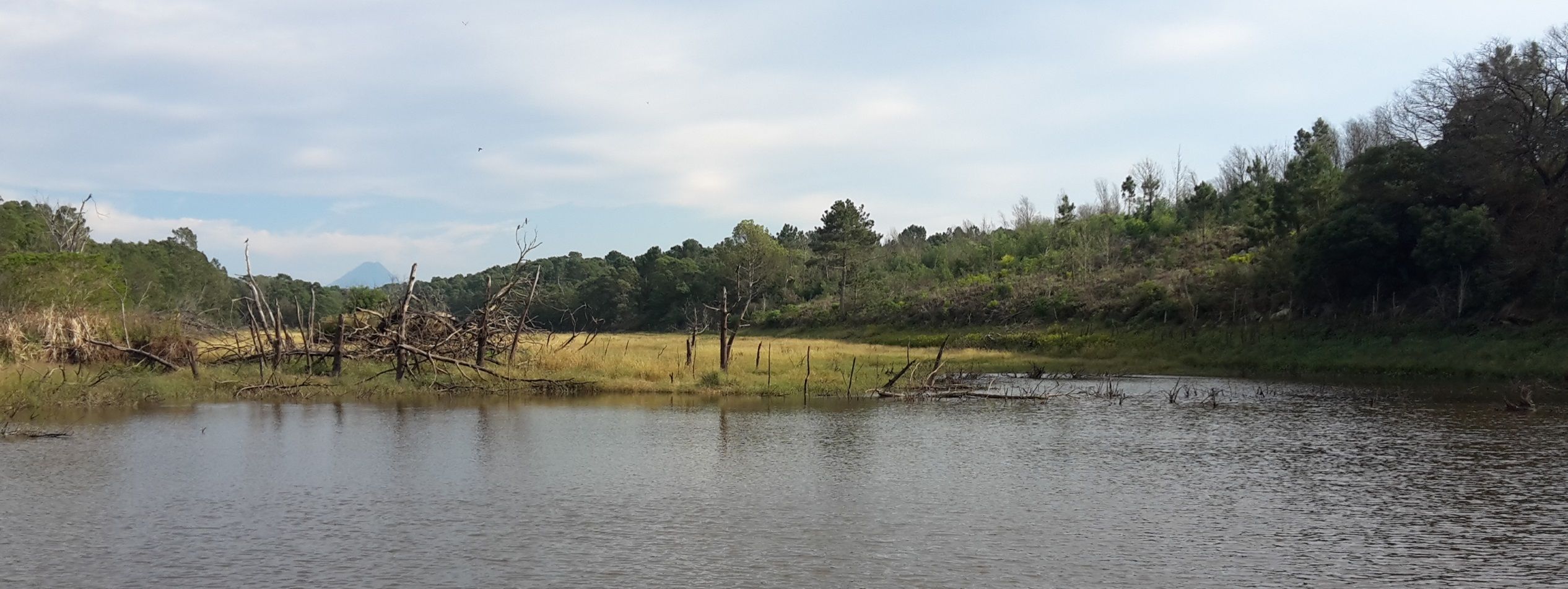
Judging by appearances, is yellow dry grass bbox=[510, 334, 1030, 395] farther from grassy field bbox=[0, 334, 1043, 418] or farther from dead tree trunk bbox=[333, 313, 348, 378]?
dead tree trunk bbox=[333, 313, 348, 378]

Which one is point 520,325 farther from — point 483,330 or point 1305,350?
point 1305,350

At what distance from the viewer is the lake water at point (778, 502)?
11086 millimetres

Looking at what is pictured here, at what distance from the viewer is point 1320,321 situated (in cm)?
4575

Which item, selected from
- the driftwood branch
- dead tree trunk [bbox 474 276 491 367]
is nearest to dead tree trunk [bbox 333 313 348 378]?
dead tree trunk [bbox 474 276 491 367]

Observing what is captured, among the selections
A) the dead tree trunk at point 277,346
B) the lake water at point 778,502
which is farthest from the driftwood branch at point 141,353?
the lake water at point 778,502

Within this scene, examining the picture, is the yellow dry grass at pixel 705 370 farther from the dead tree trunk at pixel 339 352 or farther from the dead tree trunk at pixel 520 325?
the dead tree trunk at pixel 339 352

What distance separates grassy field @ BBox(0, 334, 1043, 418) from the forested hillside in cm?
218

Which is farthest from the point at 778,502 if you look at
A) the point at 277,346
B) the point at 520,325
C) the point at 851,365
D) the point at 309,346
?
the point at 851,365

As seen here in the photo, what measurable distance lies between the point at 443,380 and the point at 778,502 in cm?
1735

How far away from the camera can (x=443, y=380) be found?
29172mm

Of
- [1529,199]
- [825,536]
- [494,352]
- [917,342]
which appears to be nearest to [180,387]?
[494,352]

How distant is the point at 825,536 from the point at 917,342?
47.3m

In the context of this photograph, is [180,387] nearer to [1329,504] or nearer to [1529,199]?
[1329,504]

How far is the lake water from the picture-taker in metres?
11.1
